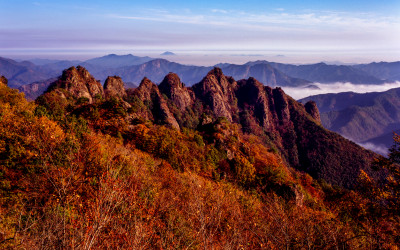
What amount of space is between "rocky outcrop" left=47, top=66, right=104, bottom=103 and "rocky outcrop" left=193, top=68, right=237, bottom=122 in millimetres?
89150

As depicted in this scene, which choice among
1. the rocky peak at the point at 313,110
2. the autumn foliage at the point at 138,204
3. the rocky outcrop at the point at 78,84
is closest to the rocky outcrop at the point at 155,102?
the rocky outcrop at the point at 78,84

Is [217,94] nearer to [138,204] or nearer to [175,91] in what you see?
[175,91]

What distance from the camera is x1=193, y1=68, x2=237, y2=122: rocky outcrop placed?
161 meters

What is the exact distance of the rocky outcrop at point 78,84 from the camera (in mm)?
72750

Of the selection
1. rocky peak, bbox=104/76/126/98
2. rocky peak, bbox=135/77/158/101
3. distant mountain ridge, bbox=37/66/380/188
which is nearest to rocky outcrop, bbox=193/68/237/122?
distant mountain ridge, bbox=37/66/380/188

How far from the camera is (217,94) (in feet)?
543

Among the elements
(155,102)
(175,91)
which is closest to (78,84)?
(155,102)

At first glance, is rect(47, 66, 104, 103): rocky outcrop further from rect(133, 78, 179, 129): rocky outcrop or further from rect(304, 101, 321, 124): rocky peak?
rect(304, 101, 321, 124): rocky peak

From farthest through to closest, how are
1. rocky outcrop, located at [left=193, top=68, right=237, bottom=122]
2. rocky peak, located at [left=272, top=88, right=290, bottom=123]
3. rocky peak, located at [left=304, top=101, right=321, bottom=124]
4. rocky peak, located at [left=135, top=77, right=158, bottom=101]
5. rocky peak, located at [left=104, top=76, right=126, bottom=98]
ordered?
rocky peak, located at [left=304, top=101, right=321, bottom=124], rocky peak, located at [left=272, top=88, right=290, bottom=123], rocky outcrop, located at [left=193, top=68, right=237, bottom=122], rocky peak, located at [left=135, top=77, right=158, bottom=101], rocky peak, located at [left=104, top=76, right=126, bottom=98]

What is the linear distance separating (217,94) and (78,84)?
107 meters

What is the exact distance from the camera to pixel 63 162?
17484mm

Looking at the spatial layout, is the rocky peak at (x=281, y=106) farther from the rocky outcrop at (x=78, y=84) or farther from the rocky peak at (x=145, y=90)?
the rocky outcrop at (x=78, y=84)

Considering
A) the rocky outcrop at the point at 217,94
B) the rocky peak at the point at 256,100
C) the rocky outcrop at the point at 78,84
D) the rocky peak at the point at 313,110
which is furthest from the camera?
the rocky peak at the point at 313,110

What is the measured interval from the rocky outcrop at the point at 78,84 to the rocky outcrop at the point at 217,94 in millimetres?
89150
